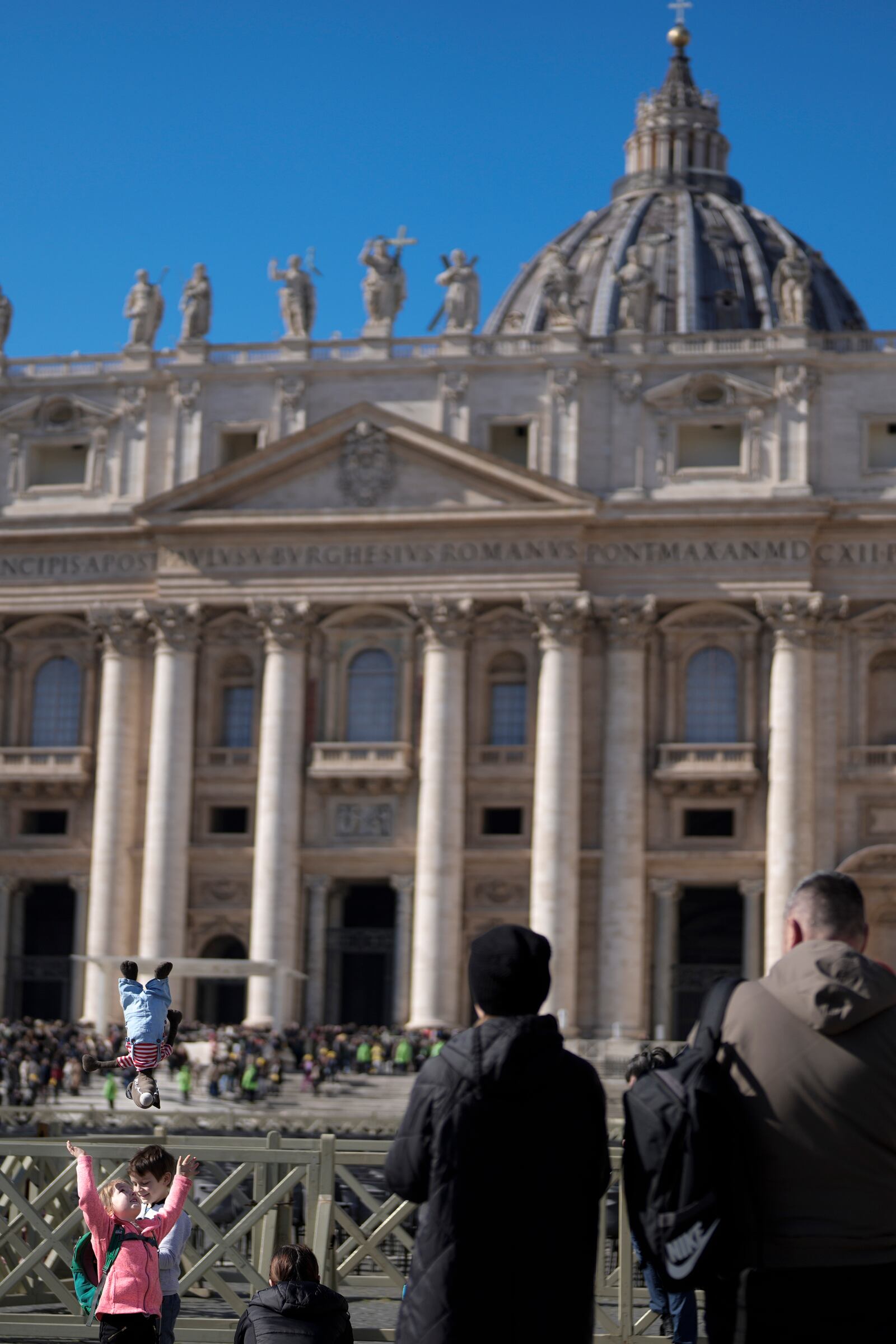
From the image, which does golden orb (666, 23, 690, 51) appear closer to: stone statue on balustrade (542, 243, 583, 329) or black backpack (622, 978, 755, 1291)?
stone statue on balustrade (542, 243, 583, 329)

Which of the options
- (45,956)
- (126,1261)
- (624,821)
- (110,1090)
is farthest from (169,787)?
(126,1261)

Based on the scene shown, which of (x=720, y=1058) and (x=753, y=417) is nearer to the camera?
(x=720, y=1058)

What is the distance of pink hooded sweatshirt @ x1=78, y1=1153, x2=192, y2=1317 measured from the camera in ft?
34.8

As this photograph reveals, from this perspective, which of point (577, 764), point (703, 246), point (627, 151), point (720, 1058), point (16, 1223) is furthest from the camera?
point (627, 151)

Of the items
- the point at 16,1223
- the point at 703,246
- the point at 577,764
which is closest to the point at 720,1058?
the point at 16,1223

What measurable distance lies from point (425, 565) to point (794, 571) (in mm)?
9625

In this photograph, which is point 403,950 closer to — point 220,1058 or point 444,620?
point 444,620

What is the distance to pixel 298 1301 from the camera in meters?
9.96

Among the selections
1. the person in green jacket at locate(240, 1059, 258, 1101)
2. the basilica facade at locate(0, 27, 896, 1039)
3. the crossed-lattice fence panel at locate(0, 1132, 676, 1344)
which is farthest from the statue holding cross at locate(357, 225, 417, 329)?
the crossed-lattice fence panel at locate(0, 1132, 676, 1344)

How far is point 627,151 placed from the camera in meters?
101

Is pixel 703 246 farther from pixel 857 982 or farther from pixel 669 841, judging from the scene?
pixel 857 982

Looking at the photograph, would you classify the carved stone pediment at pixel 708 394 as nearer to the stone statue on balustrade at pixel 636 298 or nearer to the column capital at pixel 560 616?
the stone statue on balustrade at pixel 636 298

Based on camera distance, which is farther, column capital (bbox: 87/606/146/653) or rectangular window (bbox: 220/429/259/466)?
rectangular window (bbox: 220/429/259/466)

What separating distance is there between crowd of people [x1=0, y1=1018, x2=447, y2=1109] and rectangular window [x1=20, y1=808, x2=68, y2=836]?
6.73 meters
